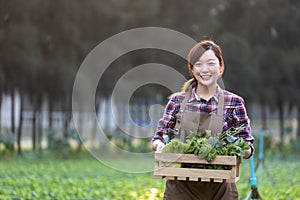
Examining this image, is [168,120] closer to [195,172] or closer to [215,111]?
[215,111]

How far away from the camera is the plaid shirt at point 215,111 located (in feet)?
12.0

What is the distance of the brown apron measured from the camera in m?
3.57

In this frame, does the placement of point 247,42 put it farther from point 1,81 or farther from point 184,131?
point 184,131

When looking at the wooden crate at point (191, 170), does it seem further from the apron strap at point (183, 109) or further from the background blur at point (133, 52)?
Result: the background blur at point (133, 52)

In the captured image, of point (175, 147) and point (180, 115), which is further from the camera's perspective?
point (180, 115)

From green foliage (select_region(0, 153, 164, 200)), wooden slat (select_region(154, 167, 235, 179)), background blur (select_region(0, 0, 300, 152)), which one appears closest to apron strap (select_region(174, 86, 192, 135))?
wooden slat (select_region(154, 167, 235, 179))

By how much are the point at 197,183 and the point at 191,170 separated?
0.17m

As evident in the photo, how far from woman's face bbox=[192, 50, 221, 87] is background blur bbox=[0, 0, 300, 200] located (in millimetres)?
9281

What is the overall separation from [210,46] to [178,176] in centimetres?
81

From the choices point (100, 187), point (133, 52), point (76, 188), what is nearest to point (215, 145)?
point (76, 188)

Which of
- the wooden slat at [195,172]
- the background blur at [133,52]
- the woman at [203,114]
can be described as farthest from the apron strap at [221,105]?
the background blur at [133,52]

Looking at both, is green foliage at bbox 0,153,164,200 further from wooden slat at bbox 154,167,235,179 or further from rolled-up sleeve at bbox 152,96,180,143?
wooden slat at bbox 154,167,235,179

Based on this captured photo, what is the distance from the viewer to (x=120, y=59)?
1869 cm

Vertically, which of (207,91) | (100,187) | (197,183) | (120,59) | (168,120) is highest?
(120,59)
